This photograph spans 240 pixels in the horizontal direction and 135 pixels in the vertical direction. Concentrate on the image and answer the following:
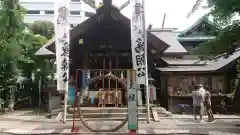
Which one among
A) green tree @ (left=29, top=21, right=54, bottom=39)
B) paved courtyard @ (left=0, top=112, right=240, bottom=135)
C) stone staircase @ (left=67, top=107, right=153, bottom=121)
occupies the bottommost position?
paved courtyard @ (left=0, top=112, right=240, bottom=135)

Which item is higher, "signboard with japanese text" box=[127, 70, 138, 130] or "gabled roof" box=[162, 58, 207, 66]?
"gabled roof" box=[162, 58, 207, 66]

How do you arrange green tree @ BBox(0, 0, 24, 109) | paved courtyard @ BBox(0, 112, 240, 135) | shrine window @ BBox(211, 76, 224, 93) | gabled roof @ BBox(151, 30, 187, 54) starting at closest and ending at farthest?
paved courtyard @ BBox(0, 112, 240, 135)
green tree @ BBox(0, 0, 24, 109)
gabled roof @ BBox(151, 30, 187, 54)
shrine window @ BBox(211, 76, 224, 93)

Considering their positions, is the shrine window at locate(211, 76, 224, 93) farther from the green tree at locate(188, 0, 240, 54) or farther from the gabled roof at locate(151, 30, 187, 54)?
the green tree at locate(188, 0, 240, 54)

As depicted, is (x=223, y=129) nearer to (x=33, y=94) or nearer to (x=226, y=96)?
(x=226, y=96)

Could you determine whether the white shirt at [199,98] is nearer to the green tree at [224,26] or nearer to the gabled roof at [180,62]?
the green tree at [224,26]

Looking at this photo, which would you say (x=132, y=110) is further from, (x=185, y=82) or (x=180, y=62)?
(x=180, y=62)

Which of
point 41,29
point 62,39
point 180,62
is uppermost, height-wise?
point 41,29

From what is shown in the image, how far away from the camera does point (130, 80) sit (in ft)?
45.7

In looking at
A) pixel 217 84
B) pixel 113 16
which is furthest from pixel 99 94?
pixel 217 84

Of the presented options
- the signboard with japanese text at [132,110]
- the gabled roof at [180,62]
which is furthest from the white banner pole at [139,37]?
the gabled roof at [180,62]

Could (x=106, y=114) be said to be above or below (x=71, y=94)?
below

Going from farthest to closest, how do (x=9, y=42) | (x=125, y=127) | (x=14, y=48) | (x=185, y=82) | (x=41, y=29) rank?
1. (x=41, y=29)
2. (x=185, y=82)
3. (x=9, y=42)
4. (x=14, y=48)
5. (x=125, y=127)

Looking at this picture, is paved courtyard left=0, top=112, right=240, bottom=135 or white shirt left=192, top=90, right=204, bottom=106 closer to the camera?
paved courtyard left=0, top=112, right=240, bottom=135

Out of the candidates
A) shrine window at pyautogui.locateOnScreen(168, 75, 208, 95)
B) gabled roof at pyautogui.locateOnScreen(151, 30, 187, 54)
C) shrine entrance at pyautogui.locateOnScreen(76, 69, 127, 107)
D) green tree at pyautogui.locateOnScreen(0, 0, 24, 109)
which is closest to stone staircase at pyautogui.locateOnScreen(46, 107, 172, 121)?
shrine entrance at pyautogui.locateOnScreen(76, 69, 127, 107)
